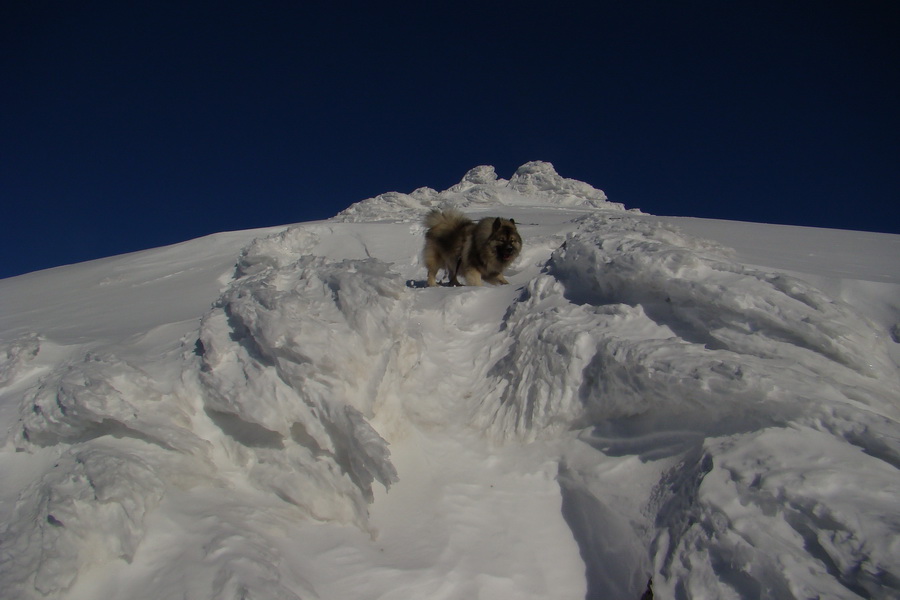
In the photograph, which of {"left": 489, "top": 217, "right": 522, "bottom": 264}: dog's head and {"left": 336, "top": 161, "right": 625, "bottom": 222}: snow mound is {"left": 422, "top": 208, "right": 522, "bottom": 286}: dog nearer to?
{"left": 489, "top": 217, "right": 522, "bottom": 264}: dog's head

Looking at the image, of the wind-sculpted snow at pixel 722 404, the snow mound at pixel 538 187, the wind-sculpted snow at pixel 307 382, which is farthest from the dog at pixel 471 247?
the snow mound at pixel 538 187

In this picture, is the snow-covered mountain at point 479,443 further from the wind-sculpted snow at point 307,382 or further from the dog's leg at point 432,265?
the dog's leg at point 432,265

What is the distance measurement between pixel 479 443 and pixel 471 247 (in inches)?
161

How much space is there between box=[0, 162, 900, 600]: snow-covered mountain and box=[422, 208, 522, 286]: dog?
2.48m

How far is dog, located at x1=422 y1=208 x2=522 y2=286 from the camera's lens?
675cm

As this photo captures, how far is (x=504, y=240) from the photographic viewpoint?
6715 millimetres

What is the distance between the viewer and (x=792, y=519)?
6.07ft

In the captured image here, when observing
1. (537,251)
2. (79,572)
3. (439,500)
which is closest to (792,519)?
(439,500)

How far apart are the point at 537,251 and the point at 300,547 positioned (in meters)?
6.63

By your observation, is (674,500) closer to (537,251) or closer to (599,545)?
(599,545)

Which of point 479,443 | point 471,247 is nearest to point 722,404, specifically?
point 479,443

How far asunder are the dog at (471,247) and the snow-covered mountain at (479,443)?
248 cm

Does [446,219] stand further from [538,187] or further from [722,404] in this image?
[538,187]

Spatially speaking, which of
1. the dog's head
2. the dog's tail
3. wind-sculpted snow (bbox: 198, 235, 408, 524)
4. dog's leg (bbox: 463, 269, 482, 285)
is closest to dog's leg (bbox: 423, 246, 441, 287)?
the dog's tail
